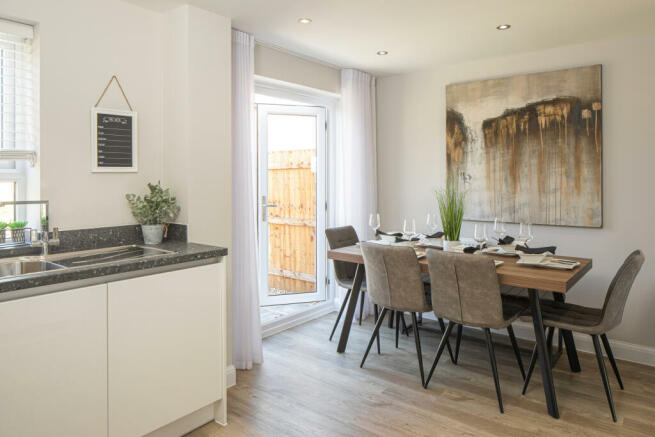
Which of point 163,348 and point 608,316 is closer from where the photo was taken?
point 163,348

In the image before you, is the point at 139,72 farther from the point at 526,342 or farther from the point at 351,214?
the point at 526,342

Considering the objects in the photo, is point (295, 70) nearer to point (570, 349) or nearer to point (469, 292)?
point (469, 292)

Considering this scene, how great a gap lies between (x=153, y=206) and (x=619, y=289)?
276 centimetres

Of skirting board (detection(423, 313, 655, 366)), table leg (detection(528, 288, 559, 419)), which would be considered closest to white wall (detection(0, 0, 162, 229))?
table leg (detection(528, 288, 559, 419))

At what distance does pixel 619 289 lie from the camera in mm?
2551

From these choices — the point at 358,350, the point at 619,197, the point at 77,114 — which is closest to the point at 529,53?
the point at 619,197

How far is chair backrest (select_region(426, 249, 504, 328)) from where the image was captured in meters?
2.66

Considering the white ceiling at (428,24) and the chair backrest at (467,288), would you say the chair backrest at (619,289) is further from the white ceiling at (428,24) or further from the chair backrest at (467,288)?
the white ceiling at (428,24)

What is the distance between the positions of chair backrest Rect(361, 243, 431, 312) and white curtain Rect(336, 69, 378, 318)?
50.8 inches

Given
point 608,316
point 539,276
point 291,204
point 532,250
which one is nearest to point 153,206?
point 291,204

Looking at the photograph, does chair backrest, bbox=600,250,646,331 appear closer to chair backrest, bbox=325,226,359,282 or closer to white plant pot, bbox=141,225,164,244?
chair backrest, bbox=325,226,359,282

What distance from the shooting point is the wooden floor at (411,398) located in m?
2.49

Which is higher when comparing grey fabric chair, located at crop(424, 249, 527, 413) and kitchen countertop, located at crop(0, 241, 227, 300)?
kitchen countertop, located at crop(0, 241, 227, 300)

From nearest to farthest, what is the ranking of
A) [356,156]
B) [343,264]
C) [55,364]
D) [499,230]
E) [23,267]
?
[55,364], [23,267], [499,230], [343,264], [356,156]
